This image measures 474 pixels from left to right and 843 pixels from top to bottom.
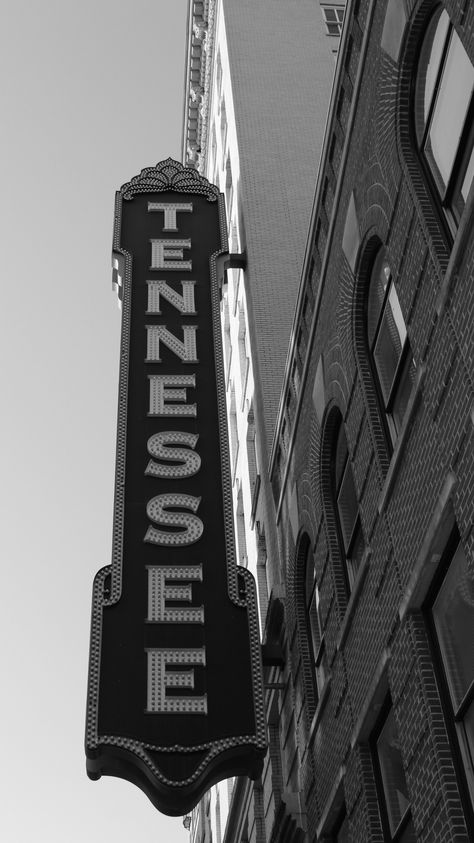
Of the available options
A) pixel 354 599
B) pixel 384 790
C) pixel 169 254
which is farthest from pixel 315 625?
pixel 169 254

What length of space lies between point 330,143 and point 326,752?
321 inches

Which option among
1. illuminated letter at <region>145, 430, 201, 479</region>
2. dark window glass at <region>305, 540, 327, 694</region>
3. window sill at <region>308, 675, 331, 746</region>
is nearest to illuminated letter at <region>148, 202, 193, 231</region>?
illuminated letter at <region>145, 430, 201, 479</region>

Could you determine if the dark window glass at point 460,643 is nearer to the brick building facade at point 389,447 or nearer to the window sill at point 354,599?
the brick building facade at point 389,447

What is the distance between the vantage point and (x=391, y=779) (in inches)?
446

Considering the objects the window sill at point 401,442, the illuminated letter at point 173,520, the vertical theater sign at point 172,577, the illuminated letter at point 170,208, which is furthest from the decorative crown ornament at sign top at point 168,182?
the window sill at point 401,442

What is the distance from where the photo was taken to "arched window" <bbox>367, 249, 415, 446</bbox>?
1162cm

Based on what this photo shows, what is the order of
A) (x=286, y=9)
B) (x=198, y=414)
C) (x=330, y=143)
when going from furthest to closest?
(x=286, y=9) < (x=198, y=414) < (x=330, y=143)

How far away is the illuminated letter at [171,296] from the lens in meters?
19.5

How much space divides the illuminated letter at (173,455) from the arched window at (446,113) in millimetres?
7001

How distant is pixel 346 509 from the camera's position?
1423cm

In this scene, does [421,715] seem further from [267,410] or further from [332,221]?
[267,410]

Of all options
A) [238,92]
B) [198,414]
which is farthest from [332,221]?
[238,92]

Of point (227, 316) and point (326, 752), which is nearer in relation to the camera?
point (326, 752)

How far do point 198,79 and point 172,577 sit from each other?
3198 cm
